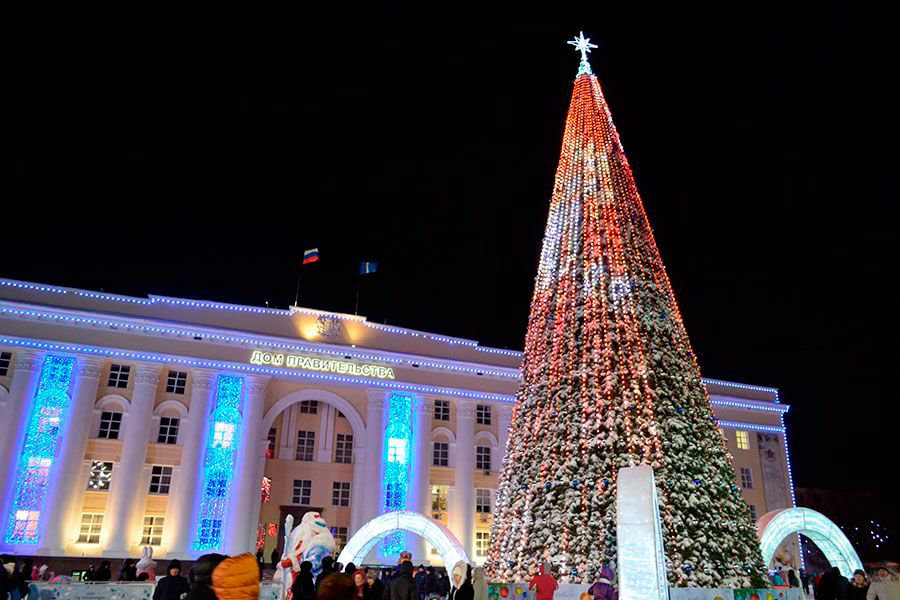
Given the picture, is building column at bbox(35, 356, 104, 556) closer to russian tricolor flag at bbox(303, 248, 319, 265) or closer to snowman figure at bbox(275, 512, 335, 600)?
russian tricolor flag at bbox(303, 248, 319, 265)

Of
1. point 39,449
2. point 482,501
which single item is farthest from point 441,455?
point 39,449

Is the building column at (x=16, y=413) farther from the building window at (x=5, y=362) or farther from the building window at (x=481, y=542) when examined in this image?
the building window at (x=481, y=542)

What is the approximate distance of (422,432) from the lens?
33.2 meters

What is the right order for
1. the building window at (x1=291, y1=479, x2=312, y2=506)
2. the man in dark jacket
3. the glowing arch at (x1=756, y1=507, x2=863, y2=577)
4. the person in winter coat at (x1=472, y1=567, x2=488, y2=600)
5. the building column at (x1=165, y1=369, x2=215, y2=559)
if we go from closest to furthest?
the man in dark jacket
the person in winter coat at (x1=472, y1=567, x2=488, y2=600)
the glowing arch at (x1=756, y1=507, x2=863, y2=577)
the building column at (x1=165, y1=369, x2=215, y2=559)
the building window at (x1=291, y1=479, x2=312, y2=506)

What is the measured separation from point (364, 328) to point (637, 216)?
22.2 m

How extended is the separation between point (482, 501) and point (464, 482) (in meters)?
1.66

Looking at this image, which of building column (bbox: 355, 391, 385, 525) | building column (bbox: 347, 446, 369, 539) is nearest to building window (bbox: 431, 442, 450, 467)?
building column (bbox: 355, 391, 385, 525)

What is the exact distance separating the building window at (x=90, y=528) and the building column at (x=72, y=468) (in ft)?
1.19

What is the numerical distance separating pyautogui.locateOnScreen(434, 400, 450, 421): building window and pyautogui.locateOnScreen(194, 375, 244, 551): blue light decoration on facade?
982cm

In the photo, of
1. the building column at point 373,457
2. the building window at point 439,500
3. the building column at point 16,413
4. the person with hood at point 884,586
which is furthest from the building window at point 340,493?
the person with hood at point 884,586

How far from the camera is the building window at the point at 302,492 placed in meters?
33.3

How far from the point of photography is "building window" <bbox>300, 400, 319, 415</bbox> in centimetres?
3506

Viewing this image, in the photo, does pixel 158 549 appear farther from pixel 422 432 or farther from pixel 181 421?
pixel 422 432

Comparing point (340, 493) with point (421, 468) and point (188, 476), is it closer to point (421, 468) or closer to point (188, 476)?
point (421, 468)
